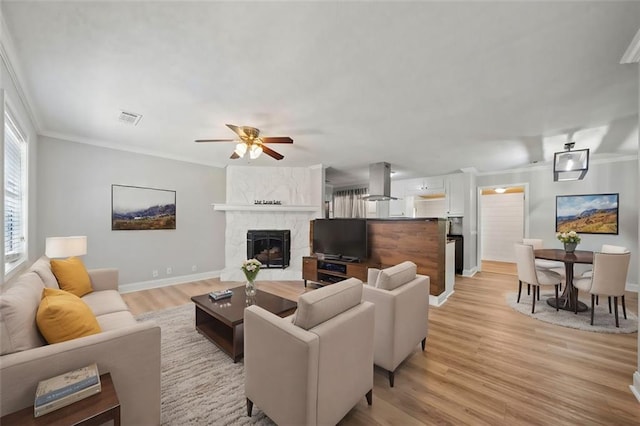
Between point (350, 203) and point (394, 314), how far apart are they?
19.1ft

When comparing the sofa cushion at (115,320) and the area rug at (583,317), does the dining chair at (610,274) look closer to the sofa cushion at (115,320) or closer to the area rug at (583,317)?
the area rug at (583,317)

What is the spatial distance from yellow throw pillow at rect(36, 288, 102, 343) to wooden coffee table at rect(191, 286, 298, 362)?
104 centimetres

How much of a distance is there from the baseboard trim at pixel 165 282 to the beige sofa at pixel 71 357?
3.02 metres

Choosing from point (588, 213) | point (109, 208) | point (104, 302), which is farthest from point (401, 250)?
point (109, 208)

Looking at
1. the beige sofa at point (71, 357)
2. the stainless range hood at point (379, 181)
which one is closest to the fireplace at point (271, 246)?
the stainless range hood at point (379, 181)

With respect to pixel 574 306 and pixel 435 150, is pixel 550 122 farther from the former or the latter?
pixel 574 306

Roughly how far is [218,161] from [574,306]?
21.2 feet

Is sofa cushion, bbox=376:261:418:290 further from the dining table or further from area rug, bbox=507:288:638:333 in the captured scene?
the dining table

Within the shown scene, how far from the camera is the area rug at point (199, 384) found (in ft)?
5.51

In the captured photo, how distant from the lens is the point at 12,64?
79.4 inches

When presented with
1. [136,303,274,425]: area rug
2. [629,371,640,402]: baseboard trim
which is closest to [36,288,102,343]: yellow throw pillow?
[136,303,274,425]: area rug

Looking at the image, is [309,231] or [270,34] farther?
[309,231]

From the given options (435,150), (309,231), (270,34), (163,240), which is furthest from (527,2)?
(163,240)

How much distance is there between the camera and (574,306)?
351 cm
